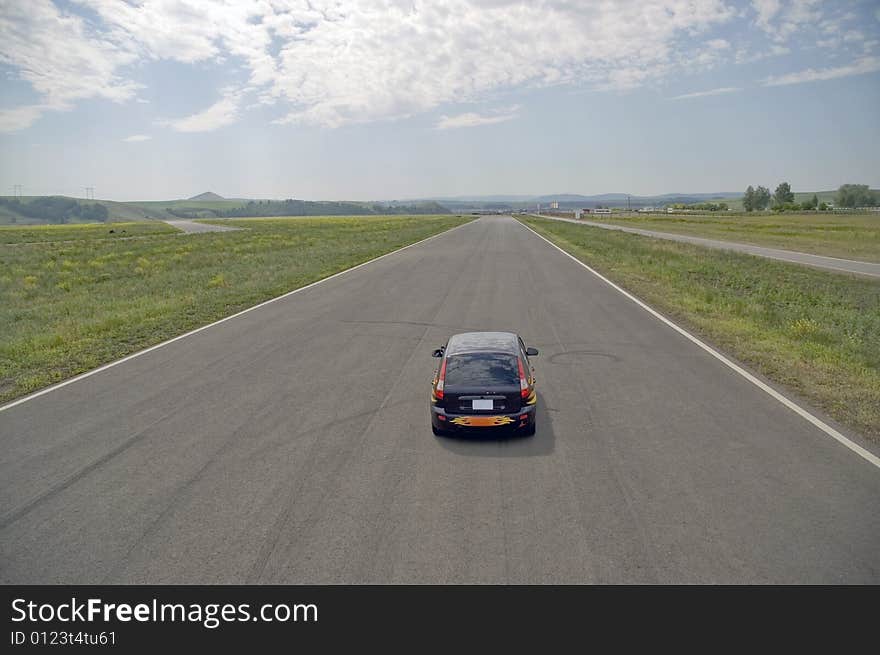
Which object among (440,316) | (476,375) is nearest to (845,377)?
(476,375)

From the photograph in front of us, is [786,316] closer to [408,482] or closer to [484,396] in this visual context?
[484,396]

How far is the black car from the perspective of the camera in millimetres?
8281

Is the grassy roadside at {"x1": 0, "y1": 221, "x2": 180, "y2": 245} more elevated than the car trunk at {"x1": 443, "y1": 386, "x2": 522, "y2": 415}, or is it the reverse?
the car trunk at {"x1": 443, "y1": 386, "x2": 522, "y2": 415}

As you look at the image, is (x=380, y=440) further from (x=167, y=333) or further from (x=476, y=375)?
(x=167, y=333)

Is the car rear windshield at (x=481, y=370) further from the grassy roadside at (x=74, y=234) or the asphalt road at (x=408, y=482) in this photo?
the grassy roadside at (x=74, y=234)

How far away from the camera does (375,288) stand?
24.6m

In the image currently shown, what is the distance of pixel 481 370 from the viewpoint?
28.6 ft

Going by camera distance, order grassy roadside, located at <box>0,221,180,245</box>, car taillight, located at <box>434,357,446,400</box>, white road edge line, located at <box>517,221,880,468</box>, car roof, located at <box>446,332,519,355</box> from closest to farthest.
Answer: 1. white road edge line, located at <box>517,221,880,468</box>
2. car taillight, located at <box>434,357,446,400</box>
3. car roof, located at <box>446,332,519,355</box>
4. grassy roadside, located at <box>0,221,180,245</box>

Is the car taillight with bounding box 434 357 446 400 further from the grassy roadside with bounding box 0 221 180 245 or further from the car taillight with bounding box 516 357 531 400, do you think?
the grassy roadside with bounding box 0 221 180 245

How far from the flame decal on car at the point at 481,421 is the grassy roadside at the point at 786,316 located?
4875 millimetres

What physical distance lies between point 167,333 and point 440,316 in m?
7.26

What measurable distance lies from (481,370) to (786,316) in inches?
488

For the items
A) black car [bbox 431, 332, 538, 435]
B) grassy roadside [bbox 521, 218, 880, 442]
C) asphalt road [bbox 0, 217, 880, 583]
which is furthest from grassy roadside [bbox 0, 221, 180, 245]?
black car [bbox 431, 332, 538, 435]

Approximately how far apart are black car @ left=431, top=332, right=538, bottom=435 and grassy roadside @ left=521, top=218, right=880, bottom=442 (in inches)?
183
